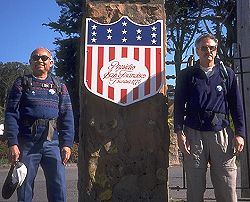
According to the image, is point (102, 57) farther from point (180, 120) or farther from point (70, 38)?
point (70, 38)

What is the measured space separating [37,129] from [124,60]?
1129mm

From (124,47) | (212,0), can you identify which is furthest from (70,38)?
(124,47)

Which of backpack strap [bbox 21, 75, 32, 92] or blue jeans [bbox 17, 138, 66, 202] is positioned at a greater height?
backpack strap [bbox 21, 75, 32, 92]

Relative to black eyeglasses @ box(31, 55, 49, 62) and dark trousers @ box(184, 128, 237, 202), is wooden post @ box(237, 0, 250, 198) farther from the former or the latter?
black eyeglasses @ box(31, 55, 49, 62)

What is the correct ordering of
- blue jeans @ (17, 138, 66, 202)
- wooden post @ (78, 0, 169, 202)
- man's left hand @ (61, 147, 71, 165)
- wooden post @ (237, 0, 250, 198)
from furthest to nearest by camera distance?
wooden post @ (237, 0, 250, 198) → wooden post @ (78, 0, 169, 202) → man's left hand @ (61, 147, 71, 165) → blue jeans @ (17, 138, 66, 202)

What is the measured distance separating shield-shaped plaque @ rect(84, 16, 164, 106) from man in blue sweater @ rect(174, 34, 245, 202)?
0.47 metres

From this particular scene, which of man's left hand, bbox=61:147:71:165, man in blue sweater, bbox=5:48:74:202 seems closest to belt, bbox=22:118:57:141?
man in blue sweater, bbox=5:48:74:202

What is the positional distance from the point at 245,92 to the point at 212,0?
15.5 m

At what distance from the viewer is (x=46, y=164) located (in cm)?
427

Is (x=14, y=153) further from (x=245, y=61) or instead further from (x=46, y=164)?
(x=245, y=61)

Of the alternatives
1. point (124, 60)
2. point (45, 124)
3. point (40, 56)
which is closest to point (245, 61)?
point (124, 60)

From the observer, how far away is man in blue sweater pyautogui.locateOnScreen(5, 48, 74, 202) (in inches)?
164

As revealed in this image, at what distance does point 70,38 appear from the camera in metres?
23.1

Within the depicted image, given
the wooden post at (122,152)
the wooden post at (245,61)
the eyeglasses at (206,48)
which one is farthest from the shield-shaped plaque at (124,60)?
the wooden post at (245,61)
